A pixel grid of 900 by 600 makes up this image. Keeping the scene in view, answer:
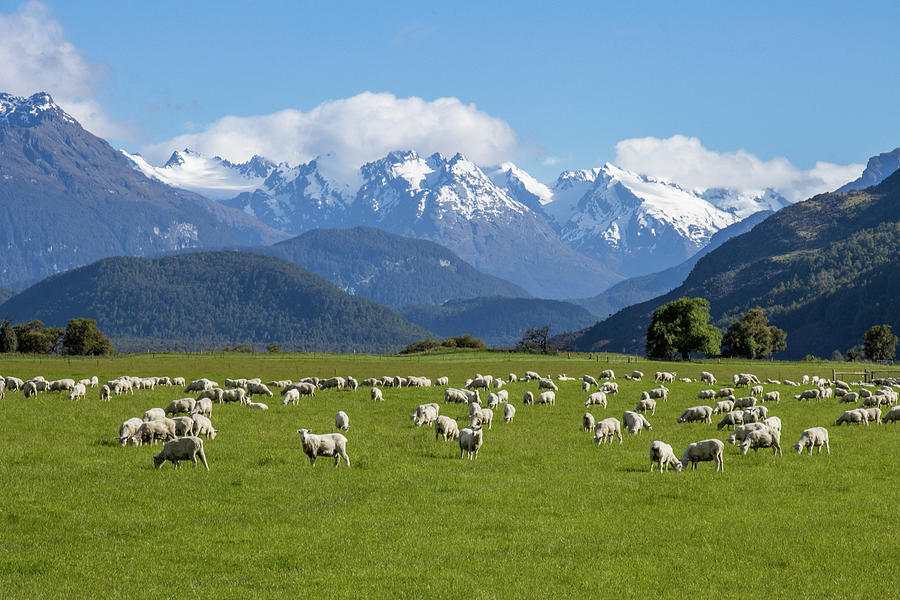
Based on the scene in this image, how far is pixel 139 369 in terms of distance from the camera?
306ft

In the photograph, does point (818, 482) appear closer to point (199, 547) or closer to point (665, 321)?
point (199, 547)

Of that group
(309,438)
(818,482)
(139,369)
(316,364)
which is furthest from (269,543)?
(316,364)

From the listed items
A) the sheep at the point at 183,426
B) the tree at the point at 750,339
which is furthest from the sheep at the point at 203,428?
the tree at the point at 750,339

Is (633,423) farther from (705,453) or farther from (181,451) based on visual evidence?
(181,451)

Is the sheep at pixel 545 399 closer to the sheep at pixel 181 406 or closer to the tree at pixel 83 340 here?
the sheep at pixel 181 406

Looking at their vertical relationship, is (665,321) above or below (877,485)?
above

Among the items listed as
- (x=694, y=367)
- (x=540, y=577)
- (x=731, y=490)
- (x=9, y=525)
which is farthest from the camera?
(x=694, y=367)

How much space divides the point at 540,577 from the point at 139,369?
84.2m

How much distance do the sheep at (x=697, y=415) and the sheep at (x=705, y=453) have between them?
14258mm

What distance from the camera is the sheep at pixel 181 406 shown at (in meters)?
44.4

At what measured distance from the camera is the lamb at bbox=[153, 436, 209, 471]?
94.7 feet

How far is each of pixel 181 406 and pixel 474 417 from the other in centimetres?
1657

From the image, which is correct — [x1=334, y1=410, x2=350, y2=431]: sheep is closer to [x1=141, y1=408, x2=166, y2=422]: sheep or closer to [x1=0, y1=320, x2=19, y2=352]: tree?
[x1=141, y1=408, x2=166, y2=422]: sheep

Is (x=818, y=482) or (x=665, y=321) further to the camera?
(x=665, y=321)
